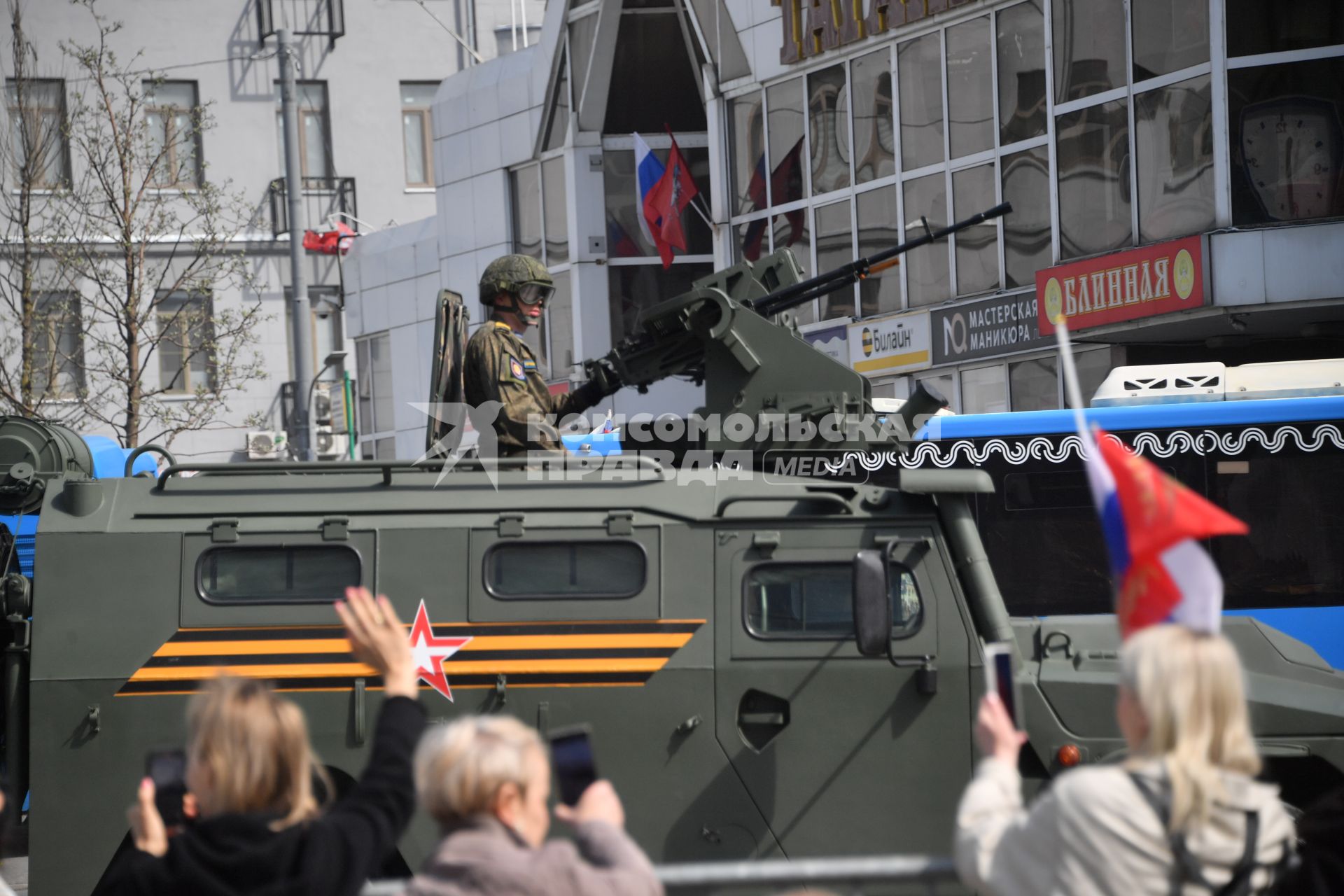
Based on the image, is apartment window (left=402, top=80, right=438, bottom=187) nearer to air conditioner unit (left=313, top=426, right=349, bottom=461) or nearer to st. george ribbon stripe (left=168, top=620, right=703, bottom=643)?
air conditioner unit (left=313, top=426, right=349, bottom=461)

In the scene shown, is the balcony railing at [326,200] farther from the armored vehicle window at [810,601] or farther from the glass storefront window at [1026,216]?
the armored vehicle window at [810,601]

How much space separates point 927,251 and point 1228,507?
968 cm

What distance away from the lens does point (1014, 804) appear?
11.3ft

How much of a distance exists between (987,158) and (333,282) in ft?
70.2

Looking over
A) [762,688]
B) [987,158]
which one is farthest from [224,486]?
[987,158]

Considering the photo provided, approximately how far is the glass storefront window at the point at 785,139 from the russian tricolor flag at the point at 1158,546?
20219 mm

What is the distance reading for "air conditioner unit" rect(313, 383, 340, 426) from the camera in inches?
965

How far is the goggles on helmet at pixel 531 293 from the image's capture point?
300 inches

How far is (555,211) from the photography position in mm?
28516

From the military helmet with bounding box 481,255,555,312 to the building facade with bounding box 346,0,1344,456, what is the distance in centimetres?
1092

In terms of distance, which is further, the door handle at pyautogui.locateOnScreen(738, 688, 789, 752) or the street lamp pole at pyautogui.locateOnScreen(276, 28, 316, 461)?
the street lamp pole at pyautogui.locateOnScreen(276, 28, 316, 461)

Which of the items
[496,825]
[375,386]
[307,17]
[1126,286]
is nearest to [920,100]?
[1126,286]

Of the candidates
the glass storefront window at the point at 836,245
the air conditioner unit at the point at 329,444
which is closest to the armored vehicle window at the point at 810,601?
the glass storefront window at the point at 836,245

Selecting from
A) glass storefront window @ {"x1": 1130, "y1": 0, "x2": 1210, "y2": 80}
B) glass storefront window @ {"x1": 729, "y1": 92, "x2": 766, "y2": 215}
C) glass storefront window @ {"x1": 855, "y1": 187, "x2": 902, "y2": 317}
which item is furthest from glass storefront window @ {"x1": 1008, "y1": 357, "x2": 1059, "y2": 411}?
glass storefront window @ {"x1": 729, "y1": 92, "x2": 766, "y2": 215}
